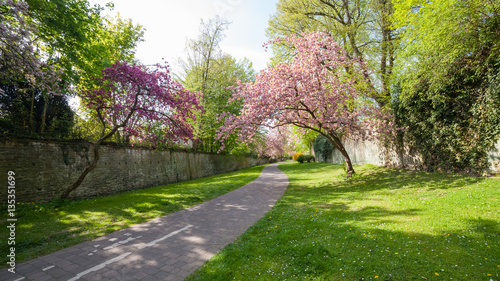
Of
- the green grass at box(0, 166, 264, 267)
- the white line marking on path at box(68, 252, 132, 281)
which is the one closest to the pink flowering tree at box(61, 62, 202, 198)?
the green grass at box(0, 166, 264, 267)

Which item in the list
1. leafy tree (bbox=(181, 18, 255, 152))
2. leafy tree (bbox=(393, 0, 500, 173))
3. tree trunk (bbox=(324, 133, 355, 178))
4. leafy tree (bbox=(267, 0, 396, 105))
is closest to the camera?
leafy tree (bbox=(393, 0, 500, 173))

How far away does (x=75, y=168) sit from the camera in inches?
441

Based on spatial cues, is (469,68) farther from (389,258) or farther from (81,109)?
(81,109)

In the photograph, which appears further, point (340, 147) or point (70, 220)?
point (340, 147)

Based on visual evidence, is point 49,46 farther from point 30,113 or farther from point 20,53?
point 20,53

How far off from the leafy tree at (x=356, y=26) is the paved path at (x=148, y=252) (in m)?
13.2

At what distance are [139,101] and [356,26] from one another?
624 inches

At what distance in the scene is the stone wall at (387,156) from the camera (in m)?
8.29

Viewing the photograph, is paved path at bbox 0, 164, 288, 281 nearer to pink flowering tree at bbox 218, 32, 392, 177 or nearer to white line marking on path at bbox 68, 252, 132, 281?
white line marking on path at bbox 68, 252, 132, 281

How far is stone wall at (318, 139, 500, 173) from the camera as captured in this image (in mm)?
8289

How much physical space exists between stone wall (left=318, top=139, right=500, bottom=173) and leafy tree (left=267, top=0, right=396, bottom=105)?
12.7 feet

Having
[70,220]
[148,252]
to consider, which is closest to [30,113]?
[70,220]

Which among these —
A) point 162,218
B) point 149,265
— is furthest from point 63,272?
point 162,218

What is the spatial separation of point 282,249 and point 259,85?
30.9 feet
